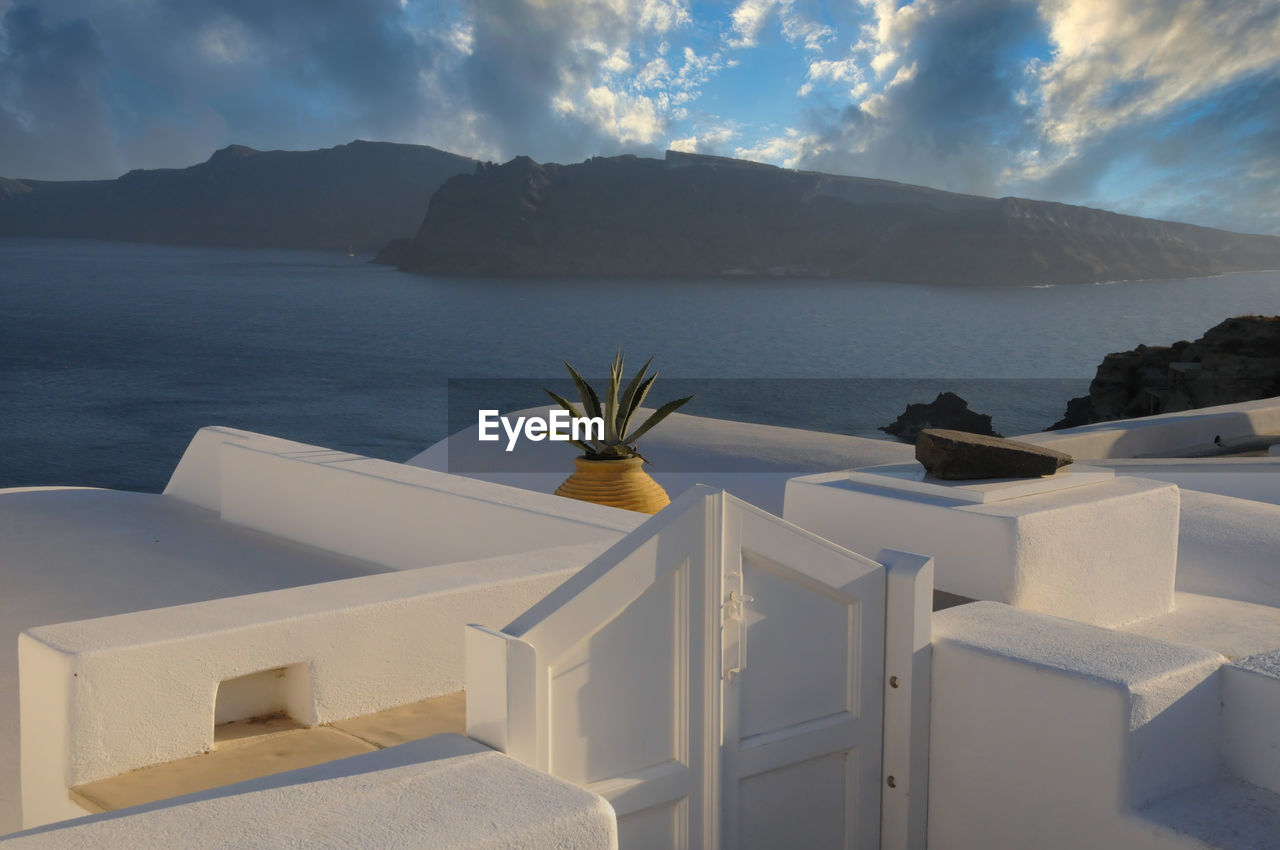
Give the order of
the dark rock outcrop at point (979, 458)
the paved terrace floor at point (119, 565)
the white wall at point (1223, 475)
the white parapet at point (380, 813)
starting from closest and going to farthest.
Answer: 1. the white parapet at point (380, 813)
2. the dark rock outcrop at point (979, 458)
3. the paved terrace floor at point (119, 565)
4. the white wall at point (1223, 475)

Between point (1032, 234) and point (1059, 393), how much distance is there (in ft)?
33.5

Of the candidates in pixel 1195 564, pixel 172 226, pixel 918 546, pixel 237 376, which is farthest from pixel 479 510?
pixel 172 226

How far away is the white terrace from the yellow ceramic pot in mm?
1401

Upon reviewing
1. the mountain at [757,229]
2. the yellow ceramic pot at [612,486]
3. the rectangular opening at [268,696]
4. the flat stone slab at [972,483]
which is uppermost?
the mountain at [757,229]

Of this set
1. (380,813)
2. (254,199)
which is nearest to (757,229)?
(254,199)

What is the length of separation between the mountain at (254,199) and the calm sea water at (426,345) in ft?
18.0

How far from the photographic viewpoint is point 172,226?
74812mm

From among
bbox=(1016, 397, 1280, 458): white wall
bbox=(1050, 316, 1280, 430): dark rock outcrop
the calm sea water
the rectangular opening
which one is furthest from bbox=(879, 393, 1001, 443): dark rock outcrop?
the rectangular opening

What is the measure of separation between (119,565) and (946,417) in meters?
24.8

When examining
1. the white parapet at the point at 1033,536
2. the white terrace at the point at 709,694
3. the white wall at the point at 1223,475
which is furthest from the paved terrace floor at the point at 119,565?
the white wall at the point at 1223,475

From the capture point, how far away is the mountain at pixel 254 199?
222 feet

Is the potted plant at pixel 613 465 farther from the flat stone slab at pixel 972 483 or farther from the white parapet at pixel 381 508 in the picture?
the flat stone slab at pixel 972 483

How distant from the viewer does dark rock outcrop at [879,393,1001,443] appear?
26.2 m

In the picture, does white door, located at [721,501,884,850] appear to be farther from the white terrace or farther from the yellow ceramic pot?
the yellow ceramic pot
